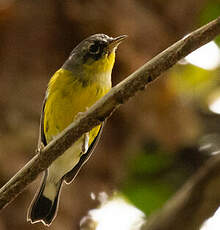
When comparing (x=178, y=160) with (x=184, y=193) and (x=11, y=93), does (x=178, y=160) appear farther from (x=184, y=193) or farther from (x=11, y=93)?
(x=184, y=193)

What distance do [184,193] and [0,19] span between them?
307 centimetres

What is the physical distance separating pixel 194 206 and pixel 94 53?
2367mm

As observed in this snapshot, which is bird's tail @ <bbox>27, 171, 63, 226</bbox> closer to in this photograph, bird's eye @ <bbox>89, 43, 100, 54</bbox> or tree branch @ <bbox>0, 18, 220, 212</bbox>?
bird's eye @ <bbox>89, 43, 100, 54</bbox>

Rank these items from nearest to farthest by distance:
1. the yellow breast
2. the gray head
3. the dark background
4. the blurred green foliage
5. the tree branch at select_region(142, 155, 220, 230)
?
the tree branch at select_region(142, 155, 220, 230)
the yellow breast
the gray head
the dark background
the blurred green foliage

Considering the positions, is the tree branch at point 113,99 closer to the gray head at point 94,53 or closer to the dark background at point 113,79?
the gray head at point 94,53

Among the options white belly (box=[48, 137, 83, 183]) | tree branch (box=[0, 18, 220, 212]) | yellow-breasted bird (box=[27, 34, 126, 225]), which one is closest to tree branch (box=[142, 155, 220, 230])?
tree branch (box=[0, 18, 220, 212])

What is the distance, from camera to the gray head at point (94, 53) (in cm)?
423

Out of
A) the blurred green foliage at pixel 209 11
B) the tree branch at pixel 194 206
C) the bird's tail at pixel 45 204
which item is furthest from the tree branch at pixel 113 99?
the blurred green foliage at pixel 209 11

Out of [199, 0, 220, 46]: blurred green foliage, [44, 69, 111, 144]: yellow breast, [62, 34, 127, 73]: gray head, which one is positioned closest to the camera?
[44, 69, 111, 144]: yellow breast

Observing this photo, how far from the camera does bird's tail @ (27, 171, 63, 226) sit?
159 inches

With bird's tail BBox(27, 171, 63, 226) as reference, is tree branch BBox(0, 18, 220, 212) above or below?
below

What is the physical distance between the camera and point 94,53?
432 centimetres

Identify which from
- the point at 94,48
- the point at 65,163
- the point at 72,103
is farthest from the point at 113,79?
the point at 72,103

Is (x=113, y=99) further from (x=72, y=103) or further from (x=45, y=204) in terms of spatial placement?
Result: (x=45, y=204)
